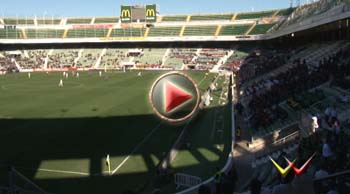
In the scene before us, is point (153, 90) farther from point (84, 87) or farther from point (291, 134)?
point (84, 87)

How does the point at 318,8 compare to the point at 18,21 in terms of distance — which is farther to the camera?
the point at 18,21

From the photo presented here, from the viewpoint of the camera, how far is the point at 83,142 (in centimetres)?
2053

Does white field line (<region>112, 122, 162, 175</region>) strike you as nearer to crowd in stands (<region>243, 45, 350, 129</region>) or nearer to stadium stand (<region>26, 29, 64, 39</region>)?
crowd in stands (<region>243, 45, 350, 129</region>)

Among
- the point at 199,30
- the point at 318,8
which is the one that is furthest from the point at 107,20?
the point at 318,8

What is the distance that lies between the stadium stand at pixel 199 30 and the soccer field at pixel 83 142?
176 feet

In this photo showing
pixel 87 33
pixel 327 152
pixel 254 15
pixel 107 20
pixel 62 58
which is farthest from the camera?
pixel 107 20

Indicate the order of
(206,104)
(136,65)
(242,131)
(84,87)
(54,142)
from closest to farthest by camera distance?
1. (54,142)
2. (242,131)
3. (206,104)
4. (84,87)
5. (136,65)

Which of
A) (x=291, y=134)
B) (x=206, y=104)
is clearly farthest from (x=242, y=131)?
(x=206, y=104)

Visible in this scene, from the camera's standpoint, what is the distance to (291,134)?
17.8m

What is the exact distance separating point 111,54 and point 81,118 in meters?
65.1

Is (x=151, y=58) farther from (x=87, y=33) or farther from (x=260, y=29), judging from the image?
(x=260, y=29)

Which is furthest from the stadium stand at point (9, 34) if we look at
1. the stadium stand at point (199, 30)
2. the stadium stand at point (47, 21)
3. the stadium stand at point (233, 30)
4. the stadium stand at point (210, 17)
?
the stadium stand at point (233, 30)
